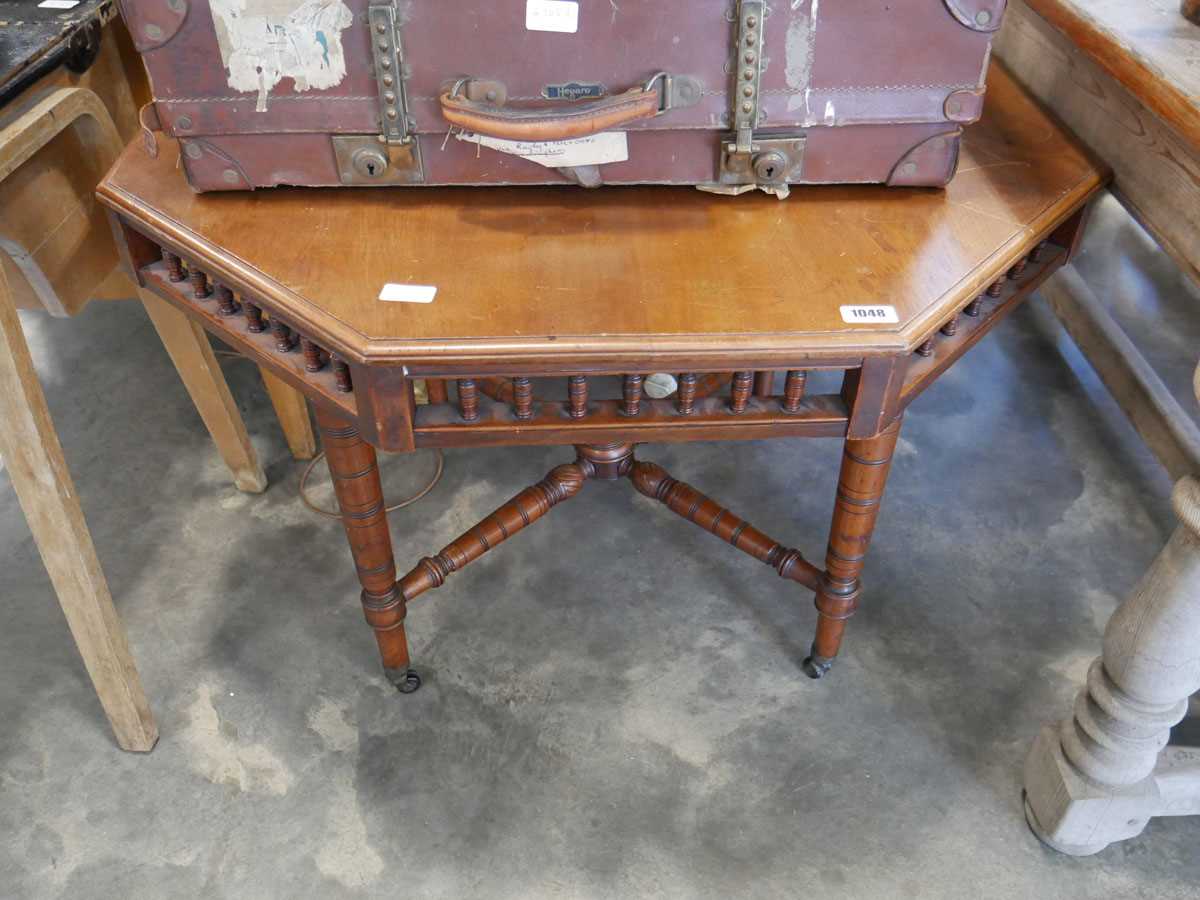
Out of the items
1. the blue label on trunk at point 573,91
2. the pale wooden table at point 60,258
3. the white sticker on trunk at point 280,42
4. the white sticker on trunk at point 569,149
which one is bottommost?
the pale wooden table at point 60,258

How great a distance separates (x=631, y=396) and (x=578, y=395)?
0.22 feet

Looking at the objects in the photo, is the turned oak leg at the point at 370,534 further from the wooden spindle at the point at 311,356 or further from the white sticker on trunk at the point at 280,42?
the white sticker on trunk at the point at 280,42

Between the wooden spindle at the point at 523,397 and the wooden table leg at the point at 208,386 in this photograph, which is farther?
the wooden table leg at the point at 208,386

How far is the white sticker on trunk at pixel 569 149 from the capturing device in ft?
4.51

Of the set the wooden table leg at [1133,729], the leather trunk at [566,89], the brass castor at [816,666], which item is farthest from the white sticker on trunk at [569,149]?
the brass castor at [816,666]

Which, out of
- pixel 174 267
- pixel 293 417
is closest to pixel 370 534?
pixel 174 267

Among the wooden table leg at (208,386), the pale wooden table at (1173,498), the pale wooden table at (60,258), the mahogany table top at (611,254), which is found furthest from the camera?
the wooden table leg at (208,386)

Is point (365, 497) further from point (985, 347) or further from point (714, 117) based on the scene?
point (985, 347)

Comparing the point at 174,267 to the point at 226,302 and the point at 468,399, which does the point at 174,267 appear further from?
the point at 468,399

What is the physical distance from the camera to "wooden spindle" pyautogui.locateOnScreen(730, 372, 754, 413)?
4.27 ft

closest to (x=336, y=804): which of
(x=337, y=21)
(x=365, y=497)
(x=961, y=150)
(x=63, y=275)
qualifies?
(x=365, y=497)

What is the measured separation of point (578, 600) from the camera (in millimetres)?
2041

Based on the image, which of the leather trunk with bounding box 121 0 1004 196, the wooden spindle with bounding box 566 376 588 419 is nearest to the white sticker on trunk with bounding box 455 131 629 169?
the leather trunk with bounding box 121 0 1004 196

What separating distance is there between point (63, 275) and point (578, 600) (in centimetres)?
105
